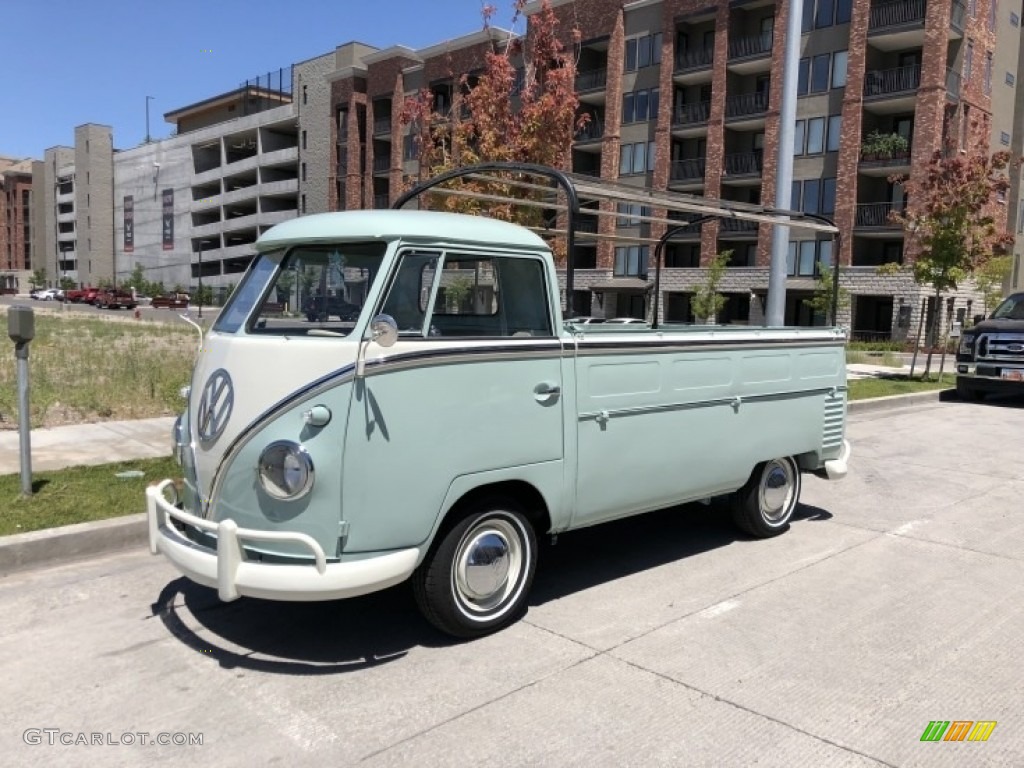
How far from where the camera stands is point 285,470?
3.90 metres

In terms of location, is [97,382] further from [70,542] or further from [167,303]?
[167,303]

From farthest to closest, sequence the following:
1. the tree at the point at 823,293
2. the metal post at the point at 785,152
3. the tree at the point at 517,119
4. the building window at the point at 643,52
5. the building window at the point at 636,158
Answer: the building window at the point at 636,158, the building window at the point at 643,52, the tree at the point at 823,293, the metal post at the point at 785,152, the tree at the point at 517,119

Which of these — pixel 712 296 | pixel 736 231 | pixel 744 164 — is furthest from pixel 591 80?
pixel 712 296

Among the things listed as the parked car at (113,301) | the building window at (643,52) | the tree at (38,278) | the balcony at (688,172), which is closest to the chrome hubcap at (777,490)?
the balcony at (688,172)

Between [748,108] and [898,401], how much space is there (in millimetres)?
30897

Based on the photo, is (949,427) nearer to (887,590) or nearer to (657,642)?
(887,590)

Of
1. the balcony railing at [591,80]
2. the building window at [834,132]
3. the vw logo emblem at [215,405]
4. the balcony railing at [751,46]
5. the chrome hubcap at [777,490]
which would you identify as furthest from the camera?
the balcony railing at [591,80]

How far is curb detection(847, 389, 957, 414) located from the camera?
14.6 m

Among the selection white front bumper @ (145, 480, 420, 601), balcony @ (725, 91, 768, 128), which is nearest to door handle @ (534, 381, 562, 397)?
white front bumper @ (145, 480, 420, 601)

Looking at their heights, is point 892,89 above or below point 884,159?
above

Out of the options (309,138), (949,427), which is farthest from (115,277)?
(949,427)

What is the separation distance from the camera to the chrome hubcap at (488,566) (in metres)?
4.46

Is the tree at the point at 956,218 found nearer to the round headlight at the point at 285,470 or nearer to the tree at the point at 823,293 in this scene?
the tree at the point at 823,293

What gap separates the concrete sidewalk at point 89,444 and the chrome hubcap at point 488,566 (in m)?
5.35
